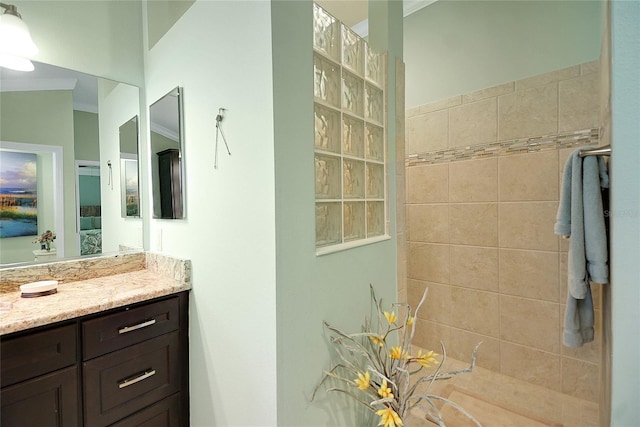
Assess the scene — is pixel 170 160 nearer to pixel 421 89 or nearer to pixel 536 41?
pixel 421 89

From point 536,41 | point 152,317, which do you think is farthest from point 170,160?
point 536,41

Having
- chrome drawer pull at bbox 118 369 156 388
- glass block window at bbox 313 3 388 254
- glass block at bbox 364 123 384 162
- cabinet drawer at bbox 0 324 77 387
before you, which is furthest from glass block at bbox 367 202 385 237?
cabinet drawer at bbox 0 324 77 387

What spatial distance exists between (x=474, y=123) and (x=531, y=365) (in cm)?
157

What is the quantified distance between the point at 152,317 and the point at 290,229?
784 mm

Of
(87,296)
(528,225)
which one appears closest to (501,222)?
(528,225)

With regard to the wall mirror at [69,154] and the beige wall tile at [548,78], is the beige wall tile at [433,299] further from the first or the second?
the wall mirror at [69,154]

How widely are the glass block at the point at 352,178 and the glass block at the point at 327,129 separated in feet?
0.33

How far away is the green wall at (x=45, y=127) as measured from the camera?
4.25 ft

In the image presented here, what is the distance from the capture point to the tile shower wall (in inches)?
65.2

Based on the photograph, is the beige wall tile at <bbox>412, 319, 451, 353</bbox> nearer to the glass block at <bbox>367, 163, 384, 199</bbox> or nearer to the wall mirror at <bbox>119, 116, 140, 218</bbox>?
the glass block at <bbox>367, 163, 384, 199</bbox>

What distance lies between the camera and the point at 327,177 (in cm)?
119

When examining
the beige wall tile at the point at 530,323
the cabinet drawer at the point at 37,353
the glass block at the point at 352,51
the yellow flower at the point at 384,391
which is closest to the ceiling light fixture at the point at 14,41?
the cabinet drawer at the point at 37,353

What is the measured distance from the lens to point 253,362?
41.1 inches

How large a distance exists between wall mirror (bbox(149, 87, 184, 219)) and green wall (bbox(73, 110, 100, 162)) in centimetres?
26
